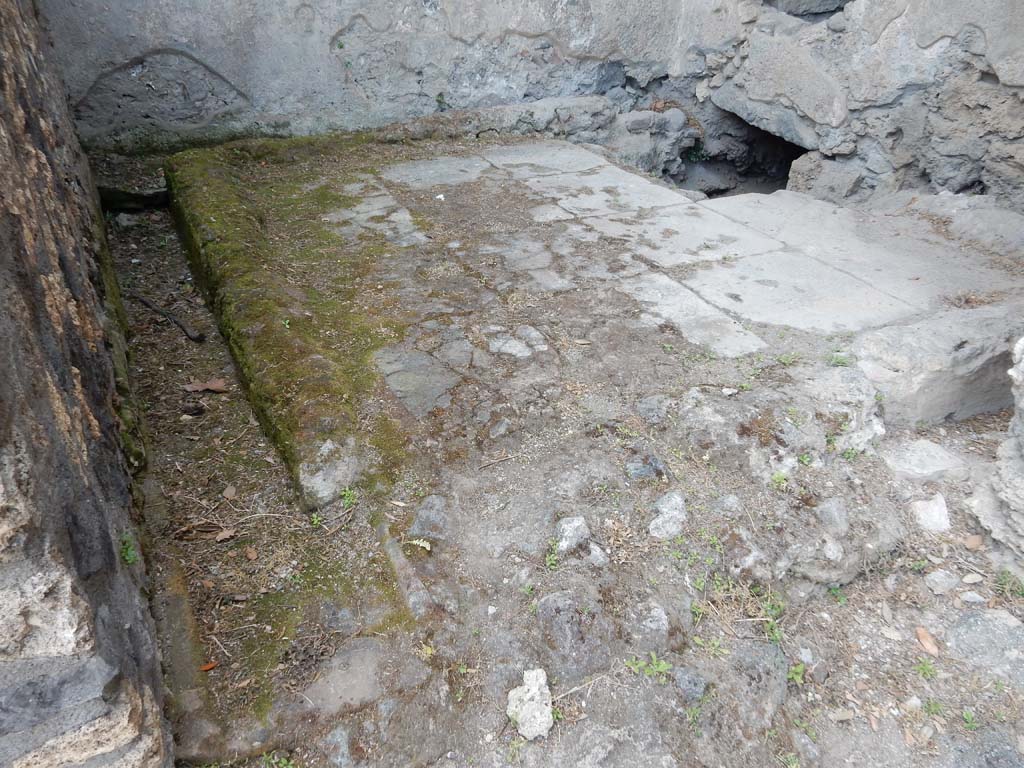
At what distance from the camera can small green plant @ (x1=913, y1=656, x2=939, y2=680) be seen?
1.65 metres

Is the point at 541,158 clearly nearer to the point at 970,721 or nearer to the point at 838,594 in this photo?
the point at 838,594

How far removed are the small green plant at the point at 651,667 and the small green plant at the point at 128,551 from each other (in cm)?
107

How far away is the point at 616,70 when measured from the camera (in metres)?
5.42

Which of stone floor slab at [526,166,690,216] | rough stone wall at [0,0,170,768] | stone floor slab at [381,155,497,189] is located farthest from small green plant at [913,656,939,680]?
stone floor slab at [381,155,497,189]

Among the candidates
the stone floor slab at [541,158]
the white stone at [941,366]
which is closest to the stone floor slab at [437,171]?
the stone floor slab at [541,158]

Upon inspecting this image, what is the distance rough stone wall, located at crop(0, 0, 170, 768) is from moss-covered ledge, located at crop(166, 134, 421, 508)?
0.55m

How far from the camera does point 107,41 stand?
3.89m

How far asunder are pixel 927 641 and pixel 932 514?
39 cm

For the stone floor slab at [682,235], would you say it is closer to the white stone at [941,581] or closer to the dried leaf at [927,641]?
the white stone at [941,581]

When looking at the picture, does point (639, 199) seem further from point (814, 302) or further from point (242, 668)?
point (242, 668)

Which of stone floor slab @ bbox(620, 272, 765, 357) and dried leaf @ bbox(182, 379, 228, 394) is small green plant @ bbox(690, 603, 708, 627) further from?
dried leaf @ bbox(182, 379, 228, 394)

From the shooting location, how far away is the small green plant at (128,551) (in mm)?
1419

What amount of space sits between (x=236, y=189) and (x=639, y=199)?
2156 mm

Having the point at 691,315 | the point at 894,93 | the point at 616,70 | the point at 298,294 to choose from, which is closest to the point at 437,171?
the point at 298,294
